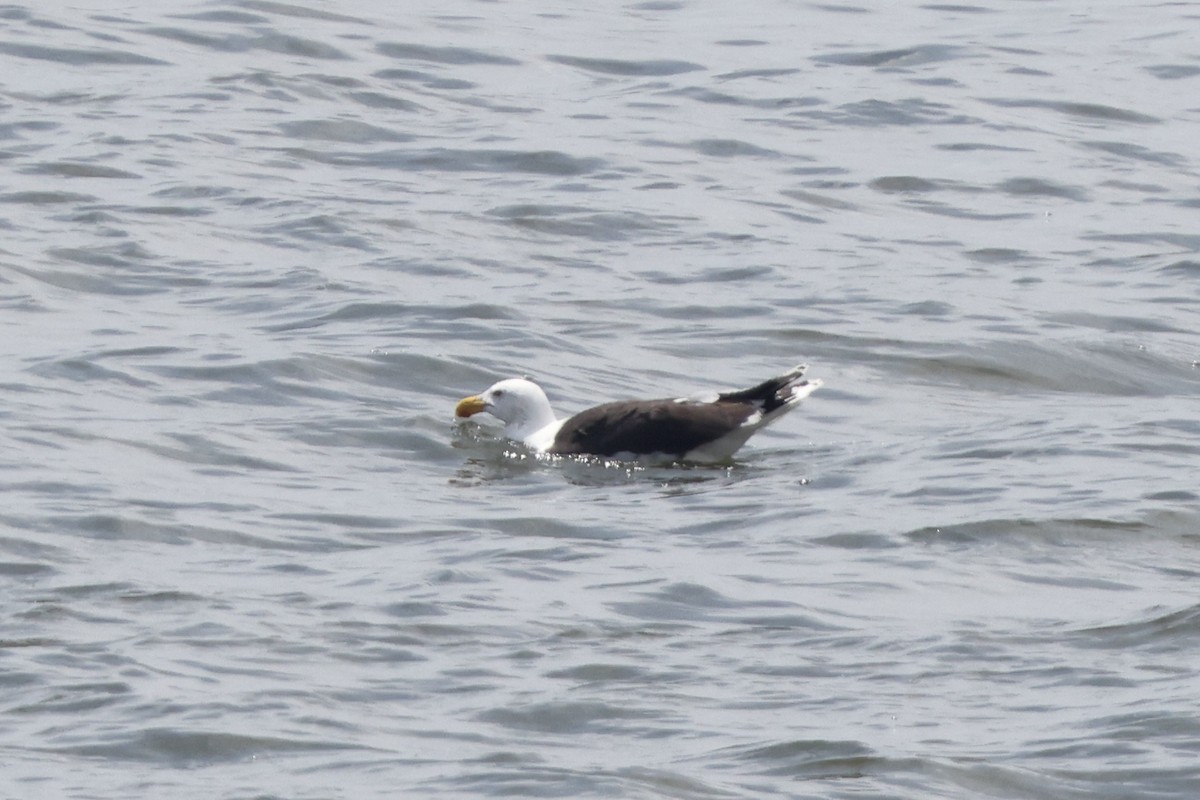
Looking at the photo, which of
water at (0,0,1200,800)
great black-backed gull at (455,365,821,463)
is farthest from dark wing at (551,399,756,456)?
water at (0,0,1200,800)

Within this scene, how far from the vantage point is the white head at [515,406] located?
13320 millimetres

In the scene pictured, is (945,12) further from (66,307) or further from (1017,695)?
(1017,695)

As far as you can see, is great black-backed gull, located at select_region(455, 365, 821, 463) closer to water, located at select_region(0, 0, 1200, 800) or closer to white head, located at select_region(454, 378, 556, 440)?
white head, located at select_region(454, 378, 556, 440)

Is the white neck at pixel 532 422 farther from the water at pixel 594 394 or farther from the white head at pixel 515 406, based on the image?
the water at pixel 594 394

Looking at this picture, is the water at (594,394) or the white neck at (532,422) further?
the white neck at (532,422)

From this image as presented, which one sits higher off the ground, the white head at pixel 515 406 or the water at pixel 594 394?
the water at pixel 594 394

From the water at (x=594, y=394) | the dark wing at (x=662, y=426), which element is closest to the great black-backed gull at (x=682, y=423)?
the dark wing at (x=662, y=426)

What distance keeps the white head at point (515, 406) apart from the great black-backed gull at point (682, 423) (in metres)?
0.04

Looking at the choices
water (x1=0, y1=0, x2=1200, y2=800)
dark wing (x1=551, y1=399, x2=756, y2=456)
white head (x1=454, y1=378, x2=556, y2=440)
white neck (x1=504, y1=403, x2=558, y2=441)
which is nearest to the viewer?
water (x1=0, y1=0, x2=1200, y2=800)

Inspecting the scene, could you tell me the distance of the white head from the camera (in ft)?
43.7

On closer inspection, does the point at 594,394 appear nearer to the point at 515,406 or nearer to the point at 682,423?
the point at 515,406

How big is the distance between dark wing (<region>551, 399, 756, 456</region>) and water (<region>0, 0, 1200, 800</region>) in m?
0.18

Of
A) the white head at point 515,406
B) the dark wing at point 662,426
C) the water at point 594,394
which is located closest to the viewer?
the water at point 594,394

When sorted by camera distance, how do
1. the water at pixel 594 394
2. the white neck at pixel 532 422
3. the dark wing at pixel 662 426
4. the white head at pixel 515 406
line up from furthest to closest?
the white neck at pixel 532 422, the white head at pixel 515 406, the dark wing at pixel 662 426, the water at pixel 594 394
